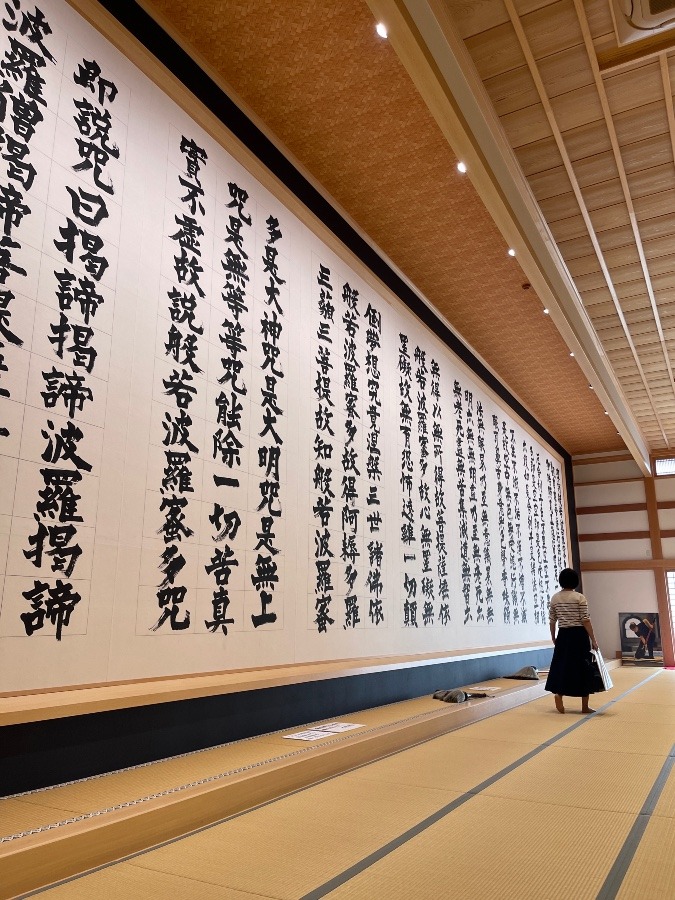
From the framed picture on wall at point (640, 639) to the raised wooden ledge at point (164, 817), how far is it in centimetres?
1013

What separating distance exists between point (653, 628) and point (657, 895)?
1188 centimetres

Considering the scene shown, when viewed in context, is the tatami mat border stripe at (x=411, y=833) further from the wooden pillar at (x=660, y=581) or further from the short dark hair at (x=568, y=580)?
the wooden pillar at (x=660, y=581)

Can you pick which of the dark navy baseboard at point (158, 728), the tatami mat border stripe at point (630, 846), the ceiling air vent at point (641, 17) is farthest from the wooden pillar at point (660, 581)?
the ceiling air vent at point (641, 17)

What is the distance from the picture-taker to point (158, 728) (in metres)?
2.95

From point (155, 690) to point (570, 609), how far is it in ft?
11.4

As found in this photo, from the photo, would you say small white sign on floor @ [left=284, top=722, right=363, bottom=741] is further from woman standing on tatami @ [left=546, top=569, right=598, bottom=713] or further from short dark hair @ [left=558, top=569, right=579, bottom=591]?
short dark hair @ [left=558, top=569, right=579, bottom=591]

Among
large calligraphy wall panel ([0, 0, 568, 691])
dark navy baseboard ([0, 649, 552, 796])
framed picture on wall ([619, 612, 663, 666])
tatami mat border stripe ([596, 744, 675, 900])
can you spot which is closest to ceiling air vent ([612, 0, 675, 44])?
large calligraphy wall panel ([0, 0, 568, 691])

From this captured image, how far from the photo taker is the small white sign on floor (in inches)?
139

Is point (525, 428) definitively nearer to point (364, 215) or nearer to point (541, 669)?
point (541, 669)

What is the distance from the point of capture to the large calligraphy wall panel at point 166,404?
102 inches

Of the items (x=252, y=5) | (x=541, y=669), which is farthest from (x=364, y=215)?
(x=541, y=669)

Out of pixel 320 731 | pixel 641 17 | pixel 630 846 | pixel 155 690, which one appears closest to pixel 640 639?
pixel 320 731

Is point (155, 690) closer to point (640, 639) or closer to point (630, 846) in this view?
point (630, 846)

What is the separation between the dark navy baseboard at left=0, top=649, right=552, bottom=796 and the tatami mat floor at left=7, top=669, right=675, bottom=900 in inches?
25.4
